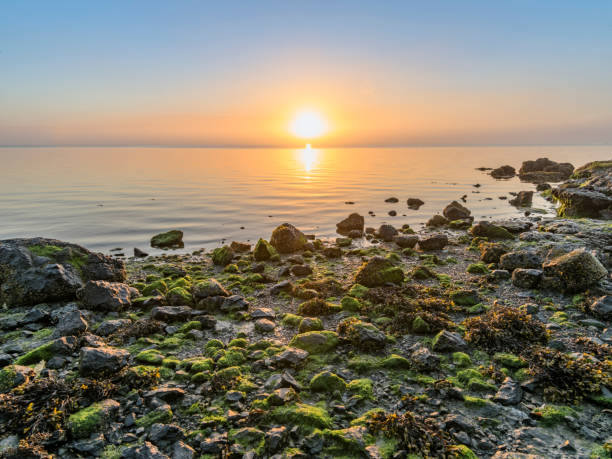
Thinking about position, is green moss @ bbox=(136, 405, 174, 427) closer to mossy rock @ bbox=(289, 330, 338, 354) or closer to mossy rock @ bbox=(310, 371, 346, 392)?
mossy rock @ bbox=(310, 371, 346, 392)

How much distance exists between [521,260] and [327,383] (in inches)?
460

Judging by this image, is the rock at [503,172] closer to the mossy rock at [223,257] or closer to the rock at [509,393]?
the mossy rock at [223,257]

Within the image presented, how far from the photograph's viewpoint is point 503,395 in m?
7.04

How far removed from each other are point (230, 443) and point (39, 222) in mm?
34998

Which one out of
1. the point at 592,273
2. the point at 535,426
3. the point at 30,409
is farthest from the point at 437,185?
the point at 30,409

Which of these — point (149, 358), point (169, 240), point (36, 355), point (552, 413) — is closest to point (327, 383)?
point (552, 413)

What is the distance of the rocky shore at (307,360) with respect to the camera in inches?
238

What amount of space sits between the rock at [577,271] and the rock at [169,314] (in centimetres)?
1371

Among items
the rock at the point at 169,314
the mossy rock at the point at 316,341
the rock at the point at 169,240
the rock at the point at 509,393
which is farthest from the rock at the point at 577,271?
the rock at the point at 169,240

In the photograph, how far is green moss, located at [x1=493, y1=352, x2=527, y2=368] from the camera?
26.5ft

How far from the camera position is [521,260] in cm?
1457

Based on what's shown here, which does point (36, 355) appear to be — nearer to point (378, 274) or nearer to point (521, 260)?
point (378, 274)

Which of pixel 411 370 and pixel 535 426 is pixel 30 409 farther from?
pixel 535 426

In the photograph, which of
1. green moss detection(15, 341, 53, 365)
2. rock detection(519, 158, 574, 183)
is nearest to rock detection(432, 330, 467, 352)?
green moss detection(15, 341, 53, 365)
